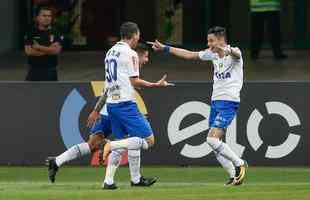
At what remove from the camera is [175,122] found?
15273mm

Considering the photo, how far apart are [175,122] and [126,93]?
3.39 m

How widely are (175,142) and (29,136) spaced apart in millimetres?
2157

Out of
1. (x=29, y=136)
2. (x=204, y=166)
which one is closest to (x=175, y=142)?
(x=204, y=166)

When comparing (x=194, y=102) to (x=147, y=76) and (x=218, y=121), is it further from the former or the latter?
(x=147, y=76)

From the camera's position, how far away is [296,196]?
34.8 ft

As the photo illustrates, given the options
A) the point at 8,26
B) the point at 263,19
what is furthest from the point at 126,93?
the point at 8,26

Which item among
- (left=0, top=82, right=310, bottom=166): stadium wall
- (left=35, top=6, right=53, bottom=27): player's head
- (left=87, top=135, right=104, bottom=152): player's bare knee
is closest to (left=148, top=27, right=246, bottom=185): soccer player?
(left=87, top=135, right=104, bottom=152): player's bare knee

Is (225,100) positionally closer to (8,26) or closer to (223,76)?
(223,76)

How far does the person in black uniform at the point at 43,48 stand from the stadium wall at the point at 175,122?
0.76 meters

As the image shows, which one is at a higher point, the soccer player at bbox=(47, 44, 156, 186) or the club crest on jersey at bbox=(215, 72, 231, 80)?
the club crest on jersey at bbox=(215, 72, 231, 80)

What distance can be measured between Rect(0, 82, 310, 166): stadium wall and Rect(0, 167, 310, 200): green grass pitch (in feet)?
0.96

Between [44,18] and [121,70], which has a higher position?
[44,18]

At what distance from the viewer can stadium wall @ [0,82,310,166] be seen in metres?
15.1

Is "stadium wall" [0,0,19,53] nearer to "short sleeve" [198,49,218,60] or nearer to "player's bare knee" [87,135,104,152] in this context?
"player's bare knee" [87,135,104,152]
